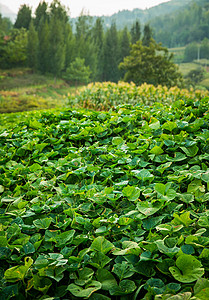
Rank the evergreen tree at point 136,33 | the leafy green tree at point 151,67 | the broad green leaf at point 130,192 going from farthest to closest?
the evergreen tree at point 136,33
the leafy green tree at point 151,67
the broad green leaf at point 130,192

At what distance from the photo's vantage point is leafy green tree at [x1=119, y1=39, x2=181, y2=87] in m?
21.0

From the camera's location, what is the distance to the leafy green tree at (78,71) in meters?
27.8

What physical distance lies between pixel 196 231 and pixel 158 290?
0.33m

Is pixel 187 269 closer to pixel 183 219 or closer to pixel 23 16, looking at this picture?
pixel 183 219

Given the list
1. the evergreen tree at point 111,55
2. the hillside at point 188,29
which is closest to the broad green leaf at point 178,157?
the evergreen tree at point 111,55

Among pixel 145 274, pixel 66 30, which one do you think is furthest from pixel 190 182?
pixel 66 30

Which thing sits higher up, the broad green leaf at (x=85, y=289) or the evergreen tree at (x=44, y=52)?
the evergreen tree at (x=44, y=52)

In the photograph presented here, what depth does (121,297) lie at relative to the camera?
2.73ft

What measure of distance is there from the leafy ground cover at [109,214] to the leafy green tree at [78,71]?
2757 cm

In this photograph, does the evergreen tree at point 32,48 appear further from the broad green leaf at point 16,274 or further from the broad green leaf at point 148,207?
the broad green leaf at point 16,274

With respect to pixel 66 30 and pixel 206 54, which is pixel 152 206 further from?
pixel 206 54

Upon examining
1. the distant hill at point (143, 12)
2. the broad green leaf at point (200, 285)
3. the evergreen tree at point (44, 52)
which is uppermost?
the distant hill at point (143, 12)

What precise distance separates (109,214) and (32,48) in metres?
30.0

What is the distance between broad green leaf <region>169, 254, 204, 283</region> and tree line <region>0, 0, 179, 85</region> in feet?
71.7
